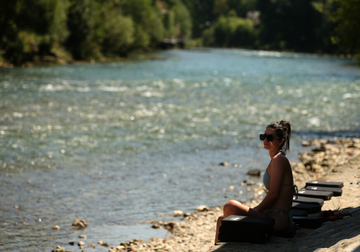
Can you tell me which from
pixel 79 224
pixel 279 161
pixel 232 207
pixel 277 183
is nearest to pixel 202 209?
pixel 79 224

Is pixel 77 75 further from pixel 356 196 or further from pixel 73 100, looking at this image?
pixel 356 196

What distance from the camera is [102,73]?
43.3 meters

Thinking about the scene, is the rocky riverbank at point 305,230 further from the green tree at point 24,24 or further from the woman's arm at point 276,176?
the green tree at point 24,24

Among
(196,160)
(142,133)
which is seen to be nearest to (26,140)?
(142,133)

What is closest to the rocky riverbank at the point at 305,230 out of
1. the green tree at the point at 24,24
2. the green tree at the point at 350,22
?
the green tree at the point at 350,22

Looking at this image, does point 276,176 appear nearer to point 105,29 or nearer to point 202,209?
point 202,209

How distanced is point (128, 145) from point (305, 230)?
10.6 metres

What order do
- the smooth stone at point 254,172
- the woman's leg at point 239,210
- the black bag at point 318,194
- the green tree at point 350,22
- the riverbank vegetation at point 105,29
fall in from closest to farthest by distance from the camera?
1. the woman's leg at point 239,210
2. the black bag at point 318,194
3. the smooth stone at point 254,172
4. the green tree at point 350,22
5. the riverbank vegetation at point 105,29

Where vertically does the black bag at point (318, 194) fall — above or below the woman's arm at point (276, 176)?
below

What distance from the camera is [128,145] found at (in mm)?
16891

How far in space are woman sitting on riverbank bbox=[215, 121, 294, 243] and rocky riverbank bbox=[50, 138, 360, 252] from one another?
35 centimetres

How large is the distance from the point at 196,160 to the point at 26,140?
19.8 feet

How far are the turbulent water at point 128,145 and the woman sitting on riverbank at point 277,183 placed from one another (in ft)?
11.1

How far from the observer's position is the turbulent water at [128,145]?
10273mm
